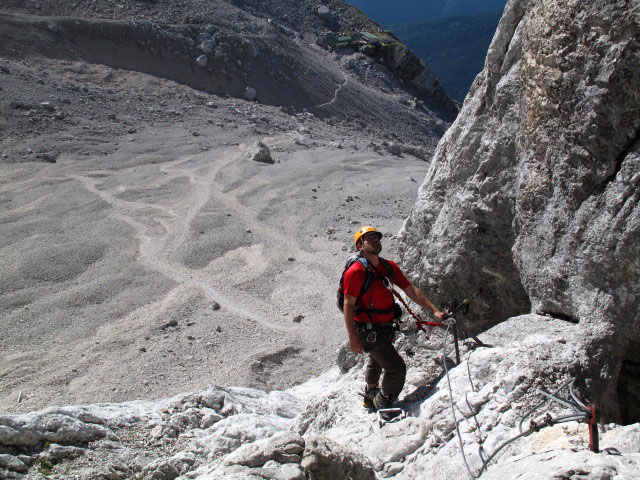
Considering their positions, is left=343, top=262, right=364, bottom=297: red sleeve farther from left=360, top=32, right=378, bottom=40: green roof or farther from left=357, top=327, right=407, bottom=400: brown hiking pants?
left=360, top=32, right=378, bottom=40: green roof

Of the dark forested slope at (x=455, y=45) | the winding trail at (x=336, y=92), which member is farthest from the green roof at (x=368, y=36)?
the dark forested slope at (x=455, y=45)

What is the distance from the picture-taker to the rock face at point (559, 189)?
443cm

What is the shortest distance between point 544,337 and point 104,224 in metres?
15.3

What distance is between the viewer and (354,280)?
5.08 metres

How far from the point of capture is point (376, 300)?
17.2 ft

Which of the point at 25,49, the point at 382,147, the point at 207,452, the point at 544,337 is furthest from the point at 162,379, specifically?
the point at 25,49

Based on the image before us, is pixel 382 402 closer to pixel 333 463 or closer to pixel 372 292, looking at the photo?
pixel 372 292

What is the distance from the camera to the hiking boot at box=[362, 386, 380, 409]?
5458 mm

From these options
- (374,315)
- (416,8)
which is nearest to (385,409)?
(374,315)

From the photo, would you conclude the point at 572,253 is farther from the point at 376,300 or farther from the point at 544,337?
the point at 376,300

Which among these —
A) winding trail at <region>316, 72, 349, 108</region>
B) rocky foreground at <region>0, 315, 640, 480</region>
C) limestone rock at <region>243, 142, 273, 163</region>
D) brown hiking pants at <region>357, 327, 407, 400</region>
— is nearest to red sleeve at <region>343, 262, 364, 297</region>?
brown hiking pants at <region>357, 327, 407, 400</region>

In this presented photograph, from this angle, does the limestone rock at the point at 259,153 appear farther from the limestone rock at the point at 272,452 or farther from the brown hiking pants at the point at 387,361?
the limestone rock at the point at 272,452

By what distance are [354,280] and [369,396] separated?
4.04ft

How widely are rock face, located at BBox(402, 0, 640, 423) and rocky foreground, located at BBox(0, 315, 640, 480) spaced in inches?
13.8
